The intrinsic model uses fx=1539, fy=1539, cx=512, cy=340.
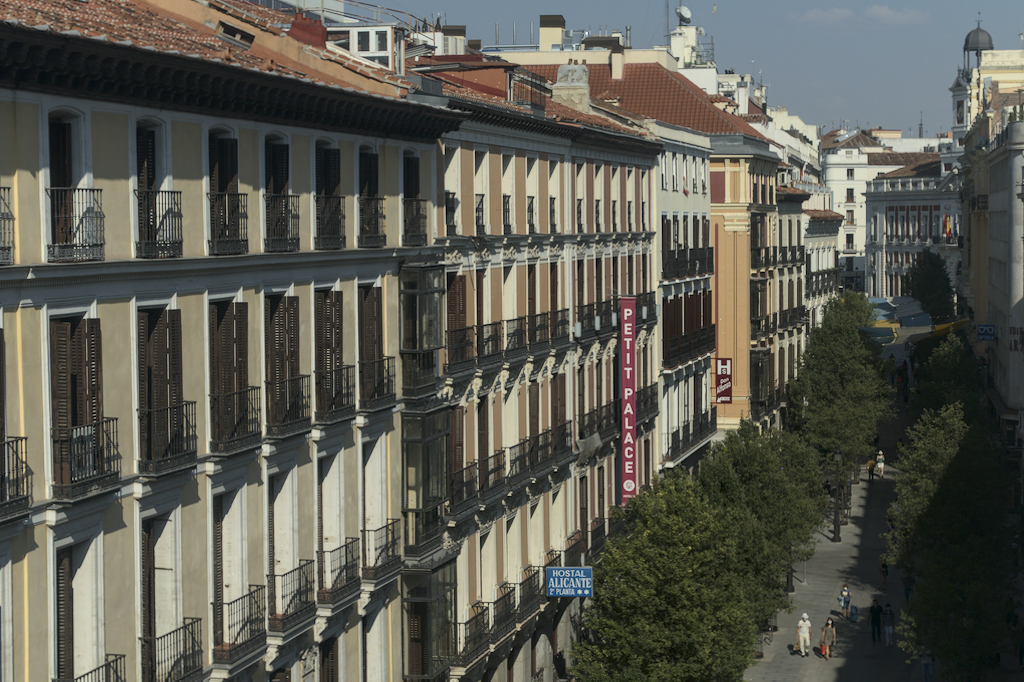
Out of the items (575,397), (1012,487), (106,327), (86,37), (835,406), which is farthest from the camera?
(835,406)

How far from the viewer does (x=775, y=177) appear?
8712 centimetres

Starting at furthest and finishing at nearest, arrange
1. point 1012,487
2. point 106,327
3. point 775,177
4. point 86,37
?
1. point 775,177
2. point 1012,487
3. point 106,327
4. point 86,37

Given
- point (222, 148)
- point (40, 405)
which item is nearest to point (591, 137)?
point (222, 148)

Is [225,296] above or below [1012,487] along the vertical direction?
above

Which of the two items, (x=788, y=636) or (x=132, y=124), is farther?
(x=788, y=636)

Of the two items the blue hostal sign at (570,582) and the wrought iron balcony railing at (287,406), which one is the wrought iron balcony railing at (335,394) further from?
the blue hostal sign at (570,582)

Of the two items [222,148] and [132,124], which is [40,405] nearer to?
[132,124]

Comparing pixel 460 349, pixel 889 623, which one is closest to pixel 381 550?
pixel 460 349

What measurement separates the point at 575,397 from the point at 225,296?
24385mm

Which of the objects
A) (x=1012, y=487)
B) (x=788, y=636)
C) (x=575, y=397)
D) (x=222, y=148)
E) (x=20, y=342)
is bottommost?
(x=788, y=636)

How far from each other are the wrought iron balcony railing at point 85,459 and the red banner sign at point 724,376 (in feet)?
170

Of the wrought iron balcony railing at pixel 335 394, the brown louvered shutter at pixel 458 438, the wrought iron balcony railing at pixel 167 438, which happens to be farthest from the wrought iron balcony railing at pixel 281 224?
the brown louvered shutter at pixel 458 438

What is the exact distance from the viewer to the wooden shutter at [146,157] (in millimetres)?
25031

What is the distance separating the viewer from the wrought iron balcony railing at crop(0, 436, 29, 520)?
21.2 meters
